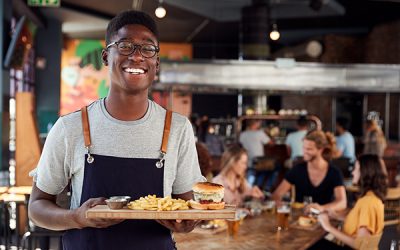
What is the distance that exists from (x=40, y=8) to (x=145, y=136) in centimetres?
1121

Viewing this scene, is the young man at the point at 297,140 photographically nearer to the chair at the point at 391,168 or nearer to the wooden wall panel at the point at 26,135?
the chair at the point at 391,168

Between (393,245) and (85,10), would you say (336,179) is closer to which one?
(393,245)

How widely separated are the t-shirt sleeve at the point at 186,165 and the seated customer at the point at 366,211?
2.41 m

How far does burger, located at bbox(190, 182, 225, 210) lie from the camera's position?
65.3 inches

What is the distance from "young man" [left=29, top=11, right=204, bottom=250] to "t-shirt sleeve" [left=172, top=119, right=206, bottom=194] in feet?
0.10

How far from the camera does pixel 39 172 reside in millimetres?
1672

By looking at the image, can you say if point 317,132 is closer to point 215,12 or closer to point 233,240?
point 233,240

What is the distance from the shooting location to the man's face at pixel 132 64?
1.60 meters

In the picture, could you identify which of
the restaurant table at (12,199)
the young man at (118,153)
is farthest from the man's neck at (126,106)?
the restaurant table at (12,199)

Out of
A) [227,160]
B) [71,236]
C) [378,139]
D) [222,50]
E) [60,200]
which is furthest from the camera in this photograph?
[222,50]

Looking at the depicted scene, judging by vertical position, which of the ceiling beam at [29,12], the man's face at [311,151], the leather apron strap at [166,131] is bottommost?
the man's face at [311,151]

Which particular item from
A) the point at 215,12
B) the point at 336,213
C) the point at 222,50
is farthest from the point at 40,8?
the point at 336,213

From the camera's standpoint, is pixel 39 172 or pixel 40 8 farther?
pixel 40 8

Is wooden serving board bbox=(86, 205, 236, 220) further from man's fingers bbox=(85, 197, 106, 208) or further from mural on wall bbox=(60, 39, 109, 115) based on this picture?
mural on wall bbox=(60, 39, 109, 115)
